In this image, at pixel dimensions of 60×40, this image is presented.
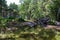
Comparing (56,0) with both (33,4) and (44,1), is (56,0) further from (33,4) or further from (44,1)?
(33,4)

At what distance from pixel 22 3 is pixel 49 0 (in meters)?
32.0

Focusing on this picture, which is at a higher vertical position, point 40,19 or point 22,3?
point 22,3

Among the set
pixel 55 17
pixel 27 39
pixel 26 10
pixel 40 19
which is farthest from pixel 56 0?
pixel 26 10

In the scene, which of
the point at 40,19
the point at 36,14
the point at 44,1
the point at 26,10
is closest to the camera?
the point at 44,1

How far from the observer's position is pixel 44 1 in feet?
114

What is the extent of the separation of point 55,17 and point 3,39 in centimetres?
1567

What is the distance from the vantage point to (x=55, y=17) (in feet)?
107

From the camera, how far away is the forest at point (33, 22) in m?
23.0

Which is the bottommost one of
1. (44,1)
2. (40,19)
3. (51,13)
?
(40,19)

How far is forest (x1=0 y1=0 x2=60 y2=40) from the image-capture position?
75.6ft

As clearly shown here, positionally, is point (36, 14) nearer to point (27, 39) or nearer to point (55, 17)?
point (55, 17)

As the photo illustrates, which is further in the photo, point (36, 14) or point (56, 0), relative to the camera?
point (36, 14)

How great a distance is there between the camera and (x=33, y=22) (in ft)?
137

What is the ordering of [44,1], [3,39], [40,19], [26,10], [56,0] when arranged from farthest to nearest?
[26,10]
[40,19]
[44,1]
[56,0]
[3,39]
